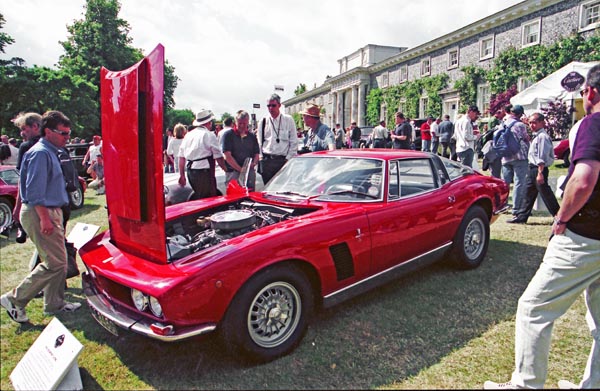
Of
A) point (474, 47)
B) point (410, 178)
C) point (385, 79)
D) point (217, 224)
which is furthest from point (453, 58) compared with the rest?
point (217, 224)

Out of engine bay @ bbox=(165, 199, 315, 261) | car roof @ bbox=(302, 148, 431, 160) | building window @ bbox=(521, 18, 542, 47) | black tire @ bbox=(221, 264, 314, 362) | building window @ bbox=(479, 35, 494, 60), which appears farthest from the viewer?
building window @ bbox=(479, 35, 494, 60)

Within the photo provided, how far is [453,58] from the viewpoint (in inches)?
1009

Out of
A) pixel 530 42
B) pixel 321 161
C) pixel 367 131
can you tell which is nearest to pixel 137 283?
pixel 321 161

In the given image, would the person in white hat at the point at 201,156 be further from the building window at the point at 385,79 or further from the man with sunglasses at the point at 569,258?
the building window at the point at 385,79

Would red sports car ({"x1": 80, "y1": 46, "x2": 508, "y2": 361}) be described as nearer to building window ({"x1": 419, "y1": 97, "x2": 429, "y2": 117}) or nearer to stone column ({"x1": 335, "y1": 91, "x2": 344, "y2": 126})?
building window ({"x1": 419, "y1": 97, "x2": 429, "y2": 117})

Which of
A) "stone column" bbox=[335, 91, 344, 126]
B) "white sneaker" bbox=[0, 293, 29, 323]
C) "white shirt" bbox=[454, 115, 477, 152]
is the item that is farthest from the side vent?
"stone column" bbox=[335, 91, 344, 126]

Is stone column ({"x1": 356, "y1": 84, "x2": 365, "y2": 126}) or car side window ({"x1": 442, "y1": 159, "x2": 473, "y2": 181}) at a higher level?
stone column ({"x1": 356, "y1": 84, "x2": 365, "y2": 126})

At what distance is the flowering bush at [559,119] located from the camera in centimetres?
1406

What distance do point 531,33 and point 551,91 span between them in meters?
9.00

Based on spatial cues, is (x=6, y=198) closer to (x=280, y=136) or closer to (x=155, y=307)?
(x=280, y=136)

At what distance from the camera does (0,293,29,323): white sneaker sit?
3.38 m

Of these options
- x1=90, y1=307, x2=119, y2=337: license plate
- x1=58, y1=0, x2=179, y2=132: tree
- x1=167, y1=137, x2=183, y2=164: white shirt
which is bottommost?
x1=90, y1=307, x2=119, y2=337: license plate

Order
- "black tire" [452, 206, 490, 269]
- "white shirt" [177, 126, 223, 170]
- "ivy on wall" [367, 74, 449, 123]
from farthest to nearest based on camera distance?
"ivy on wall" [367, 74, 449, 123] → "white shirt" [177, 126, 223, 170] → "black tire" [452, 206, 490, 269]

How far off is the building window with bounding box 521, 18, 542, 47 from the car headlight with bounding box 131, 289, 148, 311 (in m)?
22.4
